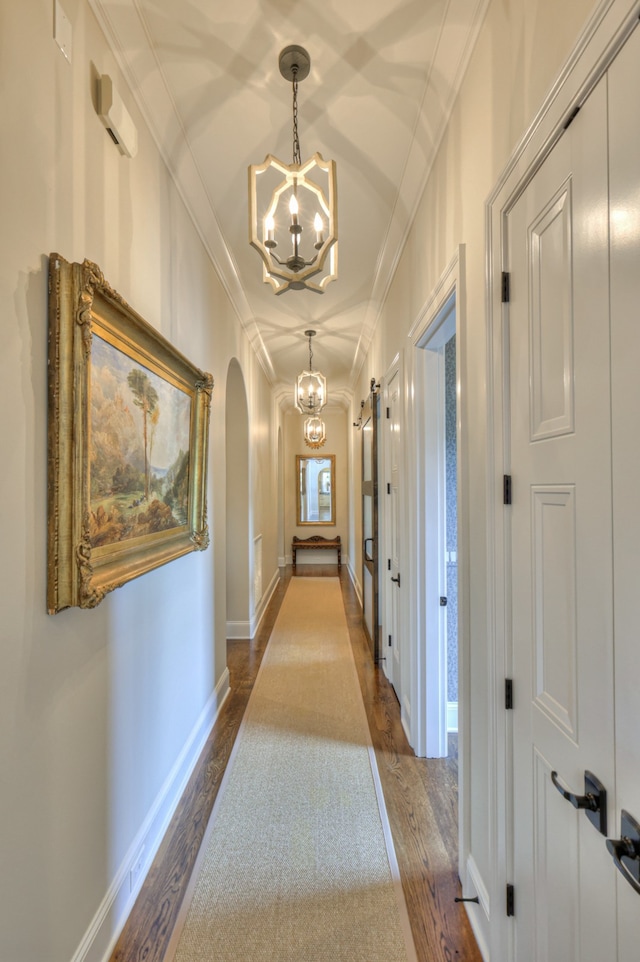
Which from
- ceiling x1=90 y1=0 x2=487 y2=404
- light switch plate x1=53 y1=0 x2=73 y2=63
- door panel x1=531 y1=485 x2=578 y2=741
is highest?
ceiling x1=90 y1=0 x2=487 y2=404

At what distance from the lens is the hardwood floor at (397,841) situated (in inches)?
58.4

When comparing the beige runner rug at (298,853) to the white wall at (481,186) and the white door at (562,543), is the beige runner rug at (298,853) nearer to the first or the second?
the white wall at (481,186)

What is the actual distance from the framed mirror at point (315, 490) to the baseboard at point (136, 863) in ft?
20.3

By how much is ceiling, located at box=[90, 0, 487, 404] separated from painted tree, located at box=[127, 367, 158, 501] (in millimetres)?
1072

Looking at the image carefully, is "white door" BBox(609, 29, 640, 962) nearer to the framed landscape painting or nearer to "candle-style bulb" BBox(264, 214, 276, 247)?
"candle-style bulb" BBox(264, 214, 276, 247)

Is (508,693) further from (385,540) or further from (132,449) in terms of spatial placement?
(385,540)

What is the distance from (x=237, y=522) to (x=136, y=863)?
2926 millimetres

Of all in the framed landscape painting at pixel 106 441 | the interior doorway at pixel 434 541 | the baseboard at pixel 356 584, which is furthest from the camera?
the baseboard at pixel 356 584

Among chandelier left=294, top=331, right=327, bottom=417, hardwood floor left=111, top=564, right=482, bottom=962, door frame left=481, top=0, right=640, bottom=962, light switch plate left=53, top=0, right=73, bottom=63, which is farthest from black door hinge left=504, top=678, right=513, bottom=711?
chandelier left=294, top=331, right=327, bottom=417

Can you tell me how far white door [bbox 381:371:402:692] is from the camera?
3049 mm

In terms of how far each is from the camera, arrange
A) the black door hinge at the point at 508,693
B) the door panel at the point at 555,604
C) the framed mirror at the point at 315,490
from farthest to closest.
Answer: the framed mirror at the point at 315,490
the black door hinge at the point at 508,693
the door panel at the point at 555,604

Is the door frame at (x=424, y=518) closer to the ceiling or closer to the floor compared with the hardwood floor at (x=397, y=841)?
closer to the ceiling

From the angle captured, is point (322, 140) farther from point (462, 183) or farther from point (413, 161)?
point (462, 183)

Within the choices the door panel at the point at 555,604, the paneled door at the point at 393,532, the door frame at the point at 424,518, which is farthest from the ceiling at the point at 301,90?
the door panel at the point at 555,604
